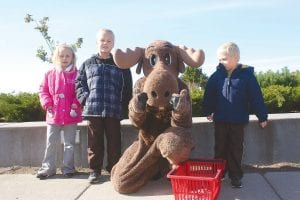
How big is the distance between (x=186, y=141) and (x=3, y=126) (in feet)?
10.2

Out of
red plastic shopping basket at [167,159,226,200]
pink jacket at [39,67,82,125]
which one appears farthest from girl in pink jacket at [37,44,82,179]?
red plastic shopping basket at [167,159,226,200]

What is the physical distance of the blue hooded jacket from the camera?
4.78 m

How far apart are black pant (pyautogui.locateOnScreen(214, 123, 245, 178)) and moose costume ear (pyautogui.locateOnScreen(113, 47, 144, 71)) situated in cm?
119

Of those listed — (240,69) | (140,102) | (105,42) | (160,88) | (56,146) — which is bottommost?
(56,146)

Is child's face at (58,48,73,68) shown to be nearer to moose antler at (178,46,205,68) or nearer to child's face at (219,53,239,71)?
moose antler at (178,46,205,68)

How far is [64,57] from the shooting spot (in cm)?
547

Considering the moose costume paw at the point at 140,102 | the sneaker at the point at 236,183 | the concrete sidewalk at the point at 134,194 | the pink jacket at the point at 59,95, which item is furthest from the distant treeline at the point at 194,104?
the moose costume paw at the point at 140,102

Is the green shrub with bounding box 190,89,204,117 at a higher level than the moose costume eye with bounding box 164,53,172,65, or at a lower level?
lower

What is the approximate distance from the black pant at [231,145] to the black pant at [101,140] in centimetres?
121

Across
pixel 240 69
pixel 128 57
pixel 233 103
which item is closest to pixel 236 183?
pixel 233 103

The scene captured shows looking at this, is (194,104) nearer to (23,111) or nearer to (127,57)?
(127,57)

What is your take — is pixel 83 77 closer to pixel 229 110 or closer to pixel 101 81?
pixel 101 81

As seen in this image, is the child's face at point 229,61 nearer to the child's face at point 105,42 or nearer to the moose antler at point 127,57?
the moose antler at point 127,57

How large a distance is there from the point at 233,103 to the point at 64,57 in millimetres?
2203
